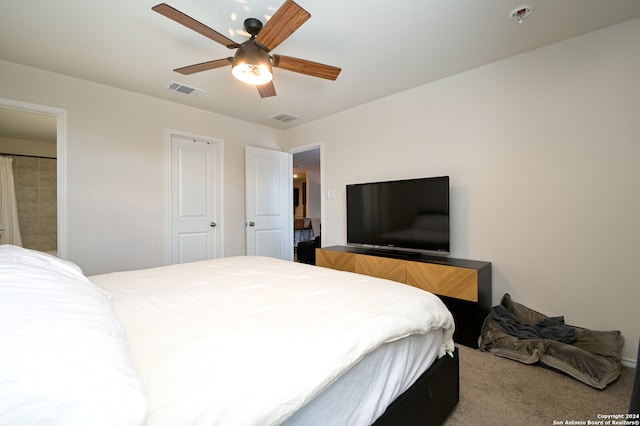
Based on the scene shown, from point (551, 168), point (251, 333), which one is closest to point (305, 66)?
point (251, 333)

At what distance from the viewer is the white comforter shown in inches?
27.3

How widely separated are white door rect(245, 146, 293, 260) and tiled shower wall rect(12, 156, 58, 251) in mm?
3548

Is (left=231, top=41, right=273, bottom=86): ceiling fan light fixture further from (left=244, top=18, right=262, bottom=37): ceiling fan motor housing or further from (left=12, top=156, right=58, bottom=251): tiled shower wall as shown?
(left=12, top=156, right=58, bottom=251): tiled shower wall

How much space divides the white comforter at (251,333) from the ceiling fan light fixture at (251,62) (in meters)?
1.45

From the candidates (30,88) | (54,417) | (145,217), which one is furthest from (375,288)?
(30,88)

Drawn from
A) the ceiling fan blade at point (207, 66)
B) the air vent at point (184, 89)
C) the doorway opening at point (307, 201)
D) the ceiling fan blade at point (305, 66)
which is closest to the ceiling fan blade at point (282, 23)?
the ceiling fan blade at point (305, 66)

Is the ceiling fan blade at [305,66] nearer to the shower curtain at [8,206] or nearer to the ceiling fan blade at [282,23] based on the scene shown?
the ceiling fan blade at [282,23]

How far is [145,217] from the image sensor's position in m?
3.38

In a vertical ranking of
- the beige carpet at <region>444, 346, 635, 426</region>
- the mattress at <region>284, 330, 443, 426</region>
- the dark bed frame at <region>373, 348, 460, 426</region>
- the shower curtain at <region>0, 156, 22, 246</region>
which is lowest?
the beige carpet at <region>444, 346, 635, 426</region>

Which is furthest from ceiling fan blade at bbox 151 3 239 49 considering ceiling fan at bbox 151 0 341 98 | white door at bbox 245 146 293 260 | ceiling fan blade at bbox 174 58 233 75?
white door at bbox 245 146 293 260

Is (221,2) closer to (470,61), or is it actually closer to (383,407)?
(470,61)

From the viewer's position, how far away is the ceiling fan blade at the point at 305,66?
2.05 metres

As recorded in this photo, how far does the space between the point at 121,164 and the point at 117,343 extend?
3.17m

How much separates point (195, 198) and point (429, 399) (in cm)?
349
